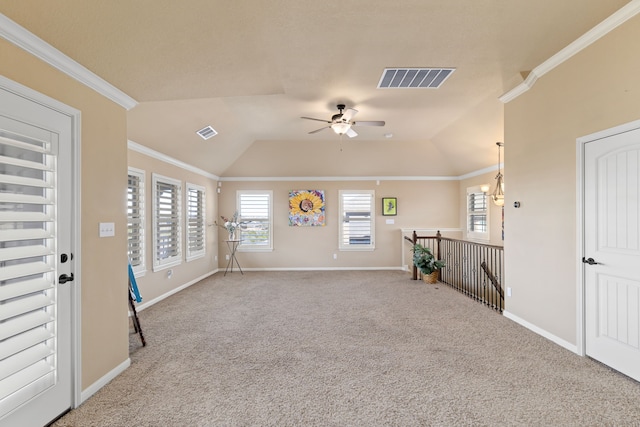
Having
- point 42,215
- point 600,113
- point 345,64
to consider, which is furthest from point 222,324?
point 600,113

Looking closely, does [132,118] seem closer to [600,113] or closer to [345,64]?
[345,64]

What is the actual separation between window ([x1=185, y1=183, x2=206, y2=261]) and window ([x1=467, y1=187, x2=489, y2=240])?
6.39m

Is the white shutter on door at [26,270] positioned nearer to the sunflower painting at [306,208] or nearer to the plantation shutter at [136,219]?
the plantation shutter at [136,219]

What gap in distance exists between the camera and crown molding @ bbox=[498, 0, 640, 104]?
2361mm

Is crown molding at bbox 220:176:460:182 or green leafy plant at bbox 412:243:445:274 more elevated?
crown molding at bbox 220:176:460:182

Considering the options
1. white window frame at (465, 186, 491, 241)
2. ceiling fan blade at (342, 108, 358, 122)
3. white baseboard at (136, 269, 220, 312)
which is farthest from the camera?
white window frame at (465, 186, 491, 241)

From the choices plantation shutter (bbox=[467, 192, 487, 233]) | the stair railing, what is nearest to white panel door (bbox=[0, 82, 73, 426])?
the stair railing

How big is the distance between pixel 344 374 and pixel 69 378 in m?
2.09

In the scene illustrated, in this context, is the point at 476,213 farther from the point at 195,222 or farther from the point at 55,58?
the point at 55,58

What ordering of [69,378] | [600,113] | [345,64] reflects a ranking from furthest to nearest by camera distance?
[345,64], [600,113], [69,378]

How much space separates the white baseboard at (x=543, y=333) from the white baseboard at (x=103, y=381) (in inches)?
171

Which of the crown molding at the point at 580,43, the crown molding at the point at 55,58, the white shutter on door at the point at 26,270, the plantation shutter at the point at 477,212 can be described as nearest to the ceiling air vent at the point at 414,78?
the crown molding at the point at 580,43

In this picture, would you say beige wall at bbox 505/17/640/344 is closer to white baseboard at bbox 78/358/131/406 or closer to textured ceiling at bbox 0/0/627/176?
textured ceiling at bbox 0/0/627/176

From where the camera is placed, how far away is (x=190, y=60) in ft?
8.38
